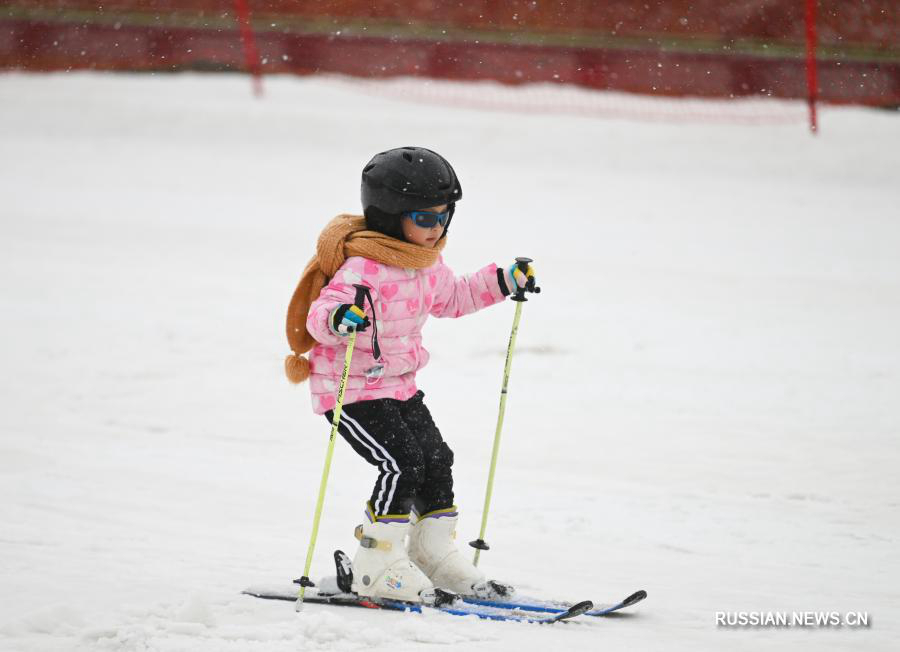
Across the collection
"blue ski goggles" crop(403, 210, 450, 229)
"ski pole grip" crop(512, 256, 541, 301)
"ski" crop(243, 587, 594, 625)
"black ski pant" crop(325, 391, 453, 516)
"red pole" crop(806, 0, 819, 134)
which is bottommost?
"ski" crop(243, 587, 594, 625)

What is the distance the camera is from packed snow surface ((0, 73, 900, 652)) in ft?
13.8

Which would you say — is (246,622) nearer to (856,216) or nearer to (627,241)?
(627,241)

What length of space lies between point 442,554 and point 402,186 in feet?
4.84

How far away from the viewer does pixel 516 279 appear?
422 centimetres

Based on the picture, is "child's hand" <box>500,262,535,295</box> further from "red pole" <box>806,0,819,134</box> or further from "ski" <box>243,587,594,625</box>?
"red pole" <box>806,0,819,134</box>

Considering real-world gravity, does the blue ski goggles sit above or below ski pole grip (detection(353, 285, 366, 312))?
above

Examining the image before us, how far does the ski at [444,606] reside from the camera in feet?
12.6

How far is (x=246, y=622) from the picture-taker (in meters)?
3.72

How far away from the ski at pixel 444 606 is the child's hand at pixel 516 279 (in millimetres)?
1254

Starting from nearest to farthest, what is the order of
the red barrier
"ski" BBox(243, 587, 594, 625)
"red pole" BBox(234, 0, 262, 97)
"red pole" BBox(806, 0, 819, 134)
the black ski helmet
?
1. "ski" BBox(243, 587, 594, 625)
2. the black ski helmet
3. "red pole" BBox(806, 0, 819, 134)
4. the red barrier
5. "red pole" BBox(234, 0, 262, 97)

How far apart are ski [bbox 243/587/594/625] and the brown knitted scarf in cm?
83

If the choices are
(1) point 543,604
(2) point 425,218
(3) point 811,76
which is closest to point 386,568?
(1) point 543,604

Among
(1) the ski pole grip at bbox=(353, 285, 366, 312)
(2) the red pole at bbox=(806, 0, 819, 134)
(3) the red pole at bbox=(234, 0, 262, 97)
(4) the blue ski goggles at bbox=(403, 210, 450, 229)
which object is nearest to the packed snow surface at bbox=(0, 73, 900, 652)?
(2) the red pole at bbox=(806, 0, 819, 134)

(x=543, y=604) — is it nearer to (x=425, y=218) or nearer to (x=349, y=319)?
(x=349, y=319)
